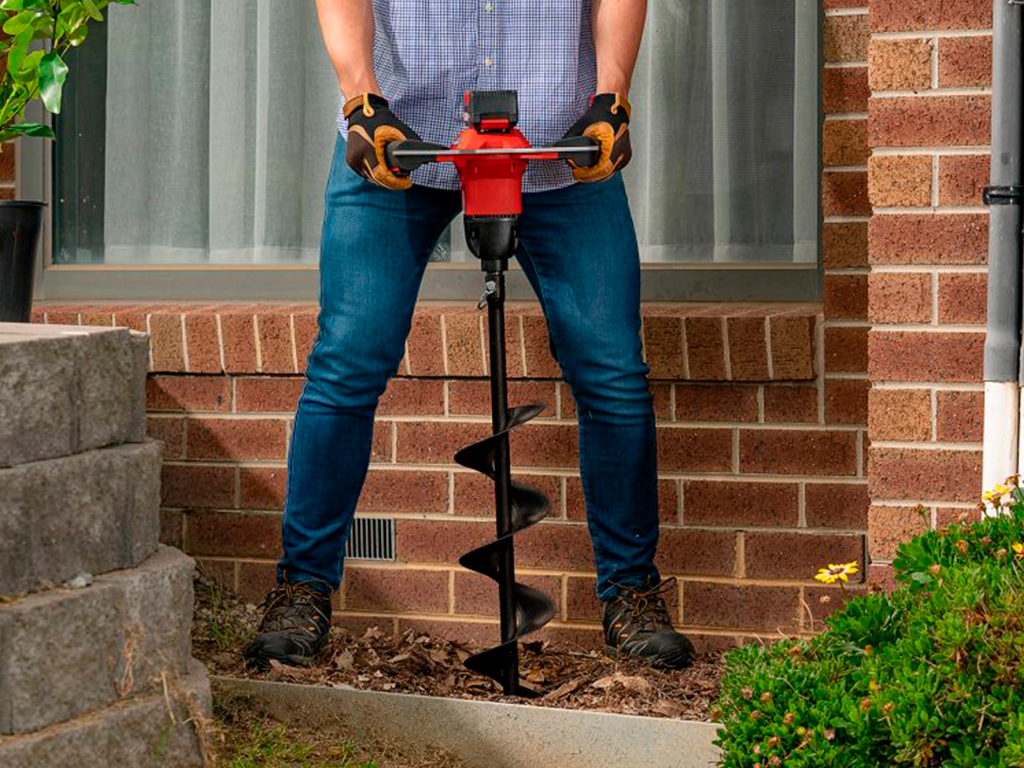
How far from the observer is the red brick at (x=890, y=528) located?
10.7ft

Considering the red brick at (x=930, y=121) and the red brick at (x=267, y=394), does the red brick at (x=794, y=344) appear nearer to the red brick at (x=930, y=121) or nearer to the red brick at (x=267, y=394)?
the red brick at (x=930, y=121)

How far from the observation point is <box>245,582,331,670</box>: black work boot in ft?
11.3

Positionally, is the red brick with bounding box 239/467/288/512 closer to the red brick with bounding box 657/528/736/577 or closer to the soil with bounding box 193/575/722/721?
the soil with bounding box 193/575/722/721

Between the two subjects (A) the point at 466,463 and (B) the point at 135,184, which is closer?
(A) the point at 466,463

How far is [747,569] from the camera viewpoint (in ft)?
12.7

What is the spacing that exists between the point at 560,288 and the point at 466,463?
41 cm

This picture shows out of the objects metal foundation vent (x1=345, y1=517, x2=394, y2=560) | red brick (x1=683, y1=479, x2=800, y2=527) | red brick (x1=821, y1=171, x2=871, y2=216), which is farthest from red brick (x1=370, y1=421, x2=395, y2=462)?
red brick (x1=821, y1=171, x2=871, y2=216)

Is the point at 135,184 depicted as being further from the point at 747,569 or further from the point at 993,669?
the point at 993,669

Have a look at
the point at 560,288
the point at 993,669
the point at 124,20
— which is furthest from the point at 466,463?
the point at 124,20

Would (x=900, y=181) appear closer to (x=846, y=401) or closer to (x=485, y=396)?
(x=846, y=401)

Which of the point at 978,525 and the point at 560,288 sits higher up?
the point at 560,288

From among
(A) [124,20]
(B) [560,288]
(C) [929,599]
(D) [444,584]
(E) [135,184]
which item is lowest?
(D) [444,584]

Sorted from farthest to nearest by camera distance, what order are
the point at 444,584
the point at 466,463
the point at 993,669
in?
the point at 444,584 → the point at 466,463 → the point at 993,669

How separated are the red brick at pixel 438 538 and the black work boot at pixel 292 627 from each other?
0.58m
